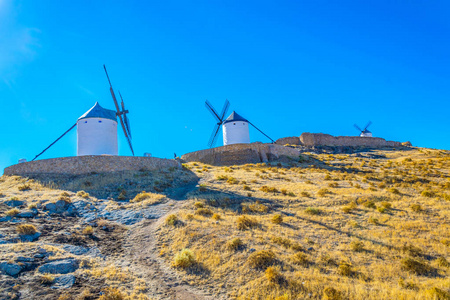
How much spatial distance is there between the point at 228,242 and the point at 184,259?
196cm

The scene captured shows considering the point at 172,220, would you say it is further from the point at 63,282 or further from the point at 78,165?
the point at 78,165

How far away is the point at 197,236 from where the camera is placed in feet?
39.2

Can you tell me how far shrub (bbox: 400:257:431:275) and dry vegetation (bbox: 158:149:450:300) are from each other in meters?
0.03

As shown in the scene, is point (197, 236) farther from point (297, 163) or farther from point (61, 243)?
point (297, 163)

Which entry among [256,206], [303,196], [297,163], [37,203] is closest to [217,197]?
[256,206]

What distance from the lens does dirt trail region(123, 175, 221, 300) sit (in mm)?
8539

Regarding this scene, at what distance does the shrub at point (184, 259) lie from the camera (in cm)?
1000

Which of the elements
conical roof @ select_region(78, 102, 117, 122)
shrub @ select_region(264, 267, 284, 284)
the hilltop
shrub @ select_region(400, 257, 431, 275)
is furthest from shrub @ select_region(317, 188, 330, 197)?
conical roof @ select_region(78, 102, 117, 122)

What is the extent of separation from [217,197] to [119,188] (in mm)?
8230

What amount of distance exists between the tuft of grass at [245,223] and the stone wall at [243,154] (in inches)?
802

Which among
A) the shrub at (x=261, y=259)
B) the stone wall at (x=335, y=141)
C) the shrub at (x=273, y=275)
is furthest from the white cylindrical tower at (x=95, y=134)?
the stone wall at (x=335, y=141)

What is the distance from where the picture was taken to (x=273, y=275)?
8922mm

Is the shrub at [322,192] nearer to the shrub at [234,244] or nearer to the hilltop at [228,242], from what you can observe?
the hilltop at [228,242]

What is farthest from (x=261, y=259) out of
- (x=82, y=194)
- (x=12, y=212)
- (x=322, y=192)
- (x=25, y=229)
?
(x=82, y=194)
